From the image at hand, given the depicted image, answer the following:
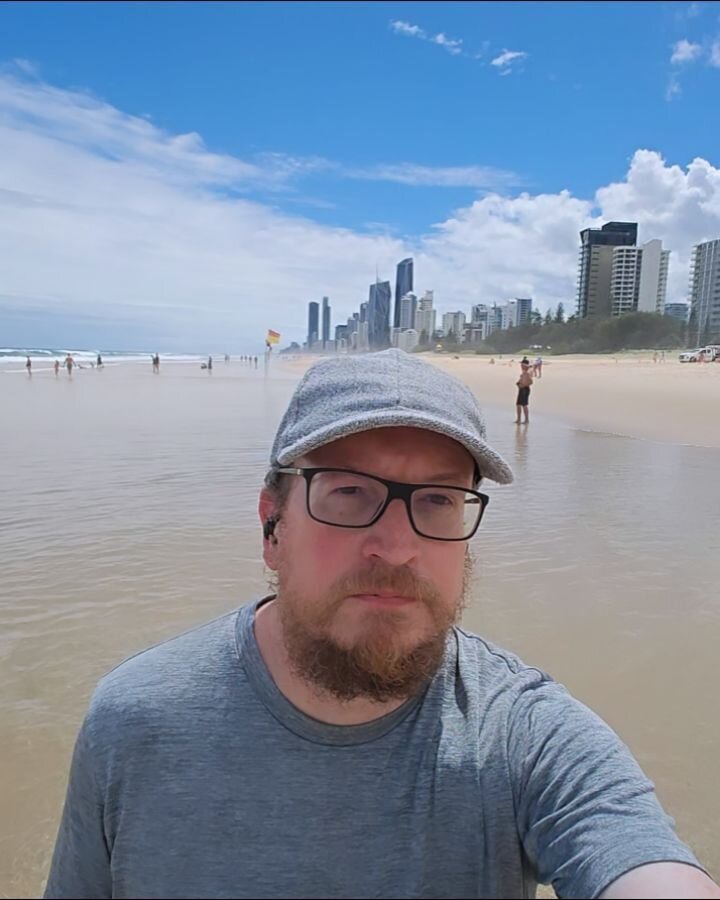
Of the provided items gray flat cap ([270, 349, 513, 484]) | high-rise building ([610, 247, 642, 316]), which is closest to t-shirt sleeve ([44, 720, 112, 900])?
gray flat cap ([270, 349, 513, 484])

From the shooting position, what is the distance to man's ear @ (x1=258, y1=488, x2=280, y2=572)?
1583 mm

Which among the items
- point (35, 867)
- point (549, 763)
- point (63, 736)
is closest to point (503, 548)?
point (63, 736)

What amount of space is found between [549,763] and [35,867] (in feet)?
7.44

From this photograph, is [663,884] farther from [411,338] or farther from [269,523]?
[411,338]

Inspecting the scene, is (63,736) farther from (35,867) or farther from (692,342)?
(692,342)

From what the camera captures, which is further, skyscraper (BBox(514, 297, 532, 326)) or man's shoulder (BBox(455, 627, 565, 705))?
skyscraper (BBox(514, 297, 532, 326))

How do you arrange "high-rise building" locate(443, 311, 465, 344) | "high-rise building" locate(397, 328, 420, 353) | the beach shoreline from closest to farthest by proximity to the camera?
the beach shoreline
"high-rise building" locate(397, 328, 420, 353)
"high-rise building" locate(443, 311, 465, 344)

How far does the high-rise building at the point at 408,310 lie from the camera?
155375mm

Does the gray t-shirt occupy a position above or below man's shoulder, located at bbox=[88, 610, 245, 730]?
below

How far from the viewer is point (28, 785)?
3.04 metres

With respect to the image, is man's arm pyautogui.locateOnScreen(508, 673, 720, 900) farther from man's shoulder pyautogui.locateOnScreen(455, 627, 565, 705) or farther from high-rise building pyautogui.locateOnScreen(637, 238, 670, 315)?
high-rise building pyautogui.locateOnScreen(637, 238, 670, 315)

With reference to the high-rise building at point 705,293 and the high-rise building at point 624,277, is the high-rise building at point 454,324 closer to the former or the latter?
the high-rise building at point 624,277

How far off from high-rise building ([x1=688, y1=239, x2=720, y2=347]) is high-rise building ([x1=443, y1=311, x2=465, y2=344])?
53.5 meters

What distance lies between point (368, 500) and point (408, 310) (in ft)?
531
